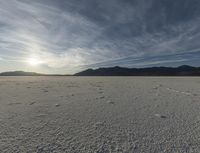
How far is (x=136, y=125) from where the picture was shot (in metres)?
2.64

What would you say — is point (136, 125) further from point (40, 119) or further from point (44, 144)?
point (40, 119)

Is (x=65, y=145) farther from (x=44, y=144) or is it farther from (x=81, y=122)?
(x=81, y=122)

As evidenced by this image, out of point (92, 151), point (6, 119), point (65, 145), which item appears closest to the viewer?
point (92, 151)

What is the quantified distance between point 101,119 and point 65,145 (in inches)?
46.4

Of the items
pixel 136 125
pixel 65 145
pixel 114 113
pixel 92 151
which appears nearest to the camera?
pixel 92 151

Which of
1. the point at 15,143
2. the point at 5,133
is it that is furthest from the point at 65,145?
the point at 5,133

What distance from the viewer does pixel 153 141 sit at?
6.61 feet

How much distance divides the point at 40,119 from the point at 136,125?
80.0 inches

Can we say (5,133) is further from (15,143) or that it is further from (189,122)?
(189,122)

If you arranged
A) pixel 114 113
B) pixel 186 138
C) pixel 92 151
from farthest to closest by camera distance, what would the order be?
pixel 114 113 → pixel 186 138 → pixel 92 151

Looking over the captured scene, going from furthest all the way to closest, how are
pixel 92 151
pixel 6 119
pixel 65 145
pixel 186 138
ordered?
pixel 6 119
pixel 186 138
pixel 65 145
pixel 92 151

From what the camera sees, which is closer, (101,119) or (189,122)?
(189,122)

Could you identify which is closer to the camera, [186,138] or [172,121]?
[186,138]

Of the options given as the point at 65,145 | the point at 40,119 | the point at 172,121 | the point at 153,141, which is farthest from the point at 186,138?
the point at 40,119
